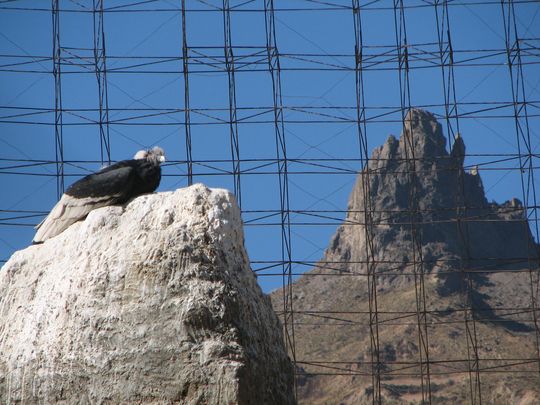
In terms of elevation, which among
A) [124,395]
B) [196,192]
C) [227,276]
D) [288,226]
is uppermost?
[288,226]

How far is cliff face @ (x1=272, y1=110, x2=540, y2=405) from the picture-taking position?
39719 mm

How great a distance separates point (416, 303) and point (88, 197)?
950 inches

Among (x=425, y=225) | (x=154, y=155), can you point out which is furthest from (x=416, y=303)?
(x=425, y=225)

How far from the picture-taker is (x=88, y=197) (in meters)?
7.80

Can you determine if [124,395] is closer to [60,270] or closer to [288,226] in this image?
[60,270]

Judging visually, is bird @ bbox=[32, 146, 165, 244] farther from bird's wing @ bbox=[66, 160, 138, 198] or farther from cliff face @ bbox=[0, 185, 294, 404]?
cliff face @ bbox=[0, 185, 294, 404]

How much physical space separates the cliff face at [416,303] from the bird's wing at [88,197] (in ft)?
60.0

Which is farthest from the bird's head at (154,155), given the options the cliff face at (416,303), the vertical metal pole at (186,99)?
the cliff face at (416,303)

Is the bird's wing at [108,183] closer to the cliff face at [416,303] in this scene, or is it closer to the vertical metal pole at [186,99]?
the vertical metal pole at [186,99]

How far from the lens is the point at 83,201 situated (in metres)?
7.78

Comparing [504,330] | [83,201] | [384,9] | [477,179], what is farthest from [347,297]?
[83,201]

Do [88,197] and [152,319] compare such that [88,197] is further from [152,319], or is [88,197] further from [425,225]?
[425,225]

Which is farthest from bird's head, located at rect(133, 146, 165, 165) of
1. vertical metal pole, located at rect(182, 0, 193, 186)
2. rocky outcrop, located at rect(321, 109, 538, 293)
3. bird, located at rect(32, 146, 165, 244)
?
rocky outcrop, located at rect(321, 109, 538, 293)

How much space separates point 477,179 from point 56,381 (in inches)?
2264
